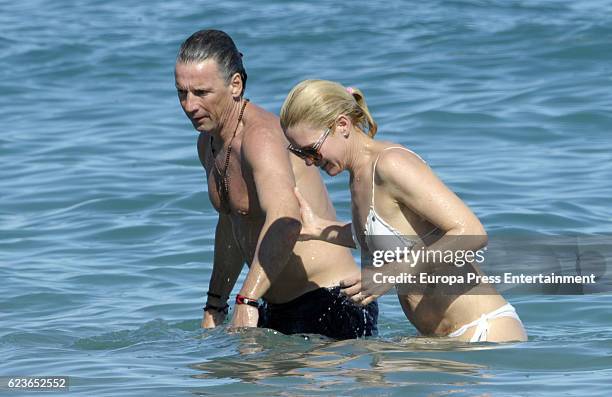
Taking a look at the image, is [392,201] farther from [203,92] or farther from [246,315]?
[203,92]

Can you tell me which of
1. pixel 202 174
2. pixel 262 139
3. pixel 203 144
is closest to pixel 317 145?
pixel 262 139

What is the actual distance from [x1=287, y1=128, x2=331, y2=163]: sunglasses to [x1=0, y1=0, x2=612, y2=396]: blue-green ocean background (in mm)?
930

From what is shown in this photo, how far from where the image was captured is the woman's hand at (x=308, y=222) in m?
5.40

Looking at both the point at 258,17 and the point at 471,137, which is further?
the point at 258,17

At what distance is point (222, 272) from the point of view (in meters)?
6.37

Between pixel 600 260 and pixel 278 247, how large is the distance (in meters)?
3.13

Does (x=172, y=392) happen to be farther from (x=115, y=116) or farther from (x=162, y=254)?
(x=115, y=116)

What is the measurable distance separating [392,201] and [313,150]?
0.38 m

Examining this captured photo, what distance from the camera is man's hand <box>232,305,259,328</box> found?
5.50 m

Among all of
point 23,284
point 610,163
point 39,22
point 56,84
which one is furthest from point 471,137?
point 39,22

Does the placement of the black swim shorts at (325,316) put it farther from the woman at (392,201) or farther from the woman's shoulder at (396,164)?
the woman's shoulder at (396,164)

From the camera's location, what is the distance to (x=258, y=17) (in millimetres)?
18484

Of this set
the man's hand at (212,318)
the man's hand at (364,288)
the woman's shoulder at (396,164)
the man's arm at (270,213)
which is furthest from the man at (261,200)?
the woman's shoulder at (396,164)

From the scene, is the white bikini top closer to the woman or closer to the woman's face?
the woman
